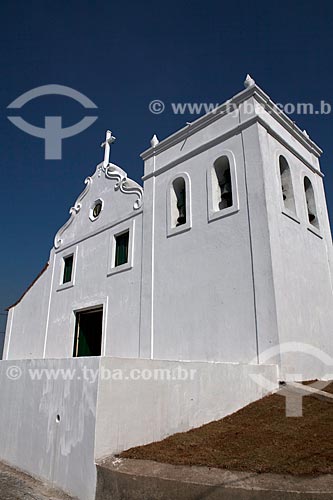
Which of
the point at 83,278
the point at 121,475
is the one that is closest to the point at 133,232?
the point at 83,278

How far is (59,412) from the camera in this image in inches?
205

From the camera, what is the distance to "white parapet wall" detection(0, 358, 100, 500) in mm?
4500

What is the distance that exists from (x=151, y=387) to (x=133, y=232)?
22.0 ft

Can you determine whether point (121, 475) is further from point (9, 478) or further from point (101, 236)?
point (101, 236)

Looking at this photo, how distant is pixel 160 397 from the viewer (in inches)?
203

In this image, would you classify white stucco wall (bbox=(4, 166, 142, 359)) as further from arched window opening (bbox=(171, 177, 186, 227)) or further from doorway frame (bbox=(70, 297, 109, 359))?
arched window opening (bbox=(171, 177, 186, 227))

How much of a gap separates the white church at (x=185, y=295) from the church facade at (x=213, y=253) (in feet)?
0.12

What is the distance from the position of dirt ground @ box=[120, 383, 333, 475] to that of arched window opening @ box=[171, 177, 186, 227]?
18.4ft

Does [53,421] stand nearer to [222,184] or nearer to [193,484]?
[193,484]

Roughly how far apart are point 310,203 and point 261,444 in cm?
803

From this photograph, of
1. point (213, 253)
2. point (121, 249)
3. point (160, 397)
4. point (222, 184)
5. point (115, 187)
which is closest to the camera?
point (160, 397)

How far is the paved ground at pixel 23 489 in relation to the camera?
456 centimetres

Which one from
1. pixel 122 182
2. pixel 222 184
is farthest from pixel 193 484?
pixel 122 182

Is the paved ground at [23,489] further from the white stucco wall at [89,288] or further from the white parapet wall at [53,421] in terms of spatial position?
the white stucco wall at [89,288]
